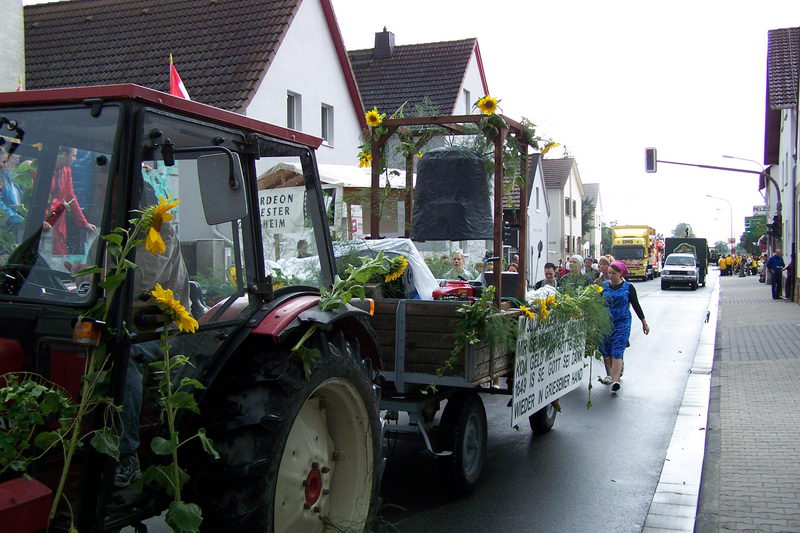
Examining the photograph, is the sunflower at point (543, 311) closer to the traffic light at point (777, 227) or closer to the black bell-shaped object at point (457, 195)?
the black bell-shaped object at point (457, 195)

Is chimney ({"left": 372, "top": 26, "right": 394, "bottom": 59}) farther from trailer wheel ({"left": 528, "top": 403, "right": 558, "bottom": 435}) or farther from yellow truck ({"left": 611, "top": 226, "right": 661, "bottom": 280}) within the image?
yellow truck ({"left": 611, "top": 226, "right": 661, "bottom": 280})

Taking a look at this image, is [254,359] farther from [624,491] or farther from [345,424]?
[624,491]

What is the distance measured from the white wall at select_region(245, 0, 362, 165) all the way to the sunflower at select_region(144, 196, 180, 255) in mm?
14583

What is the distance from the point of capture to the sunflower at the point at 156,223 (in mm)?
2820

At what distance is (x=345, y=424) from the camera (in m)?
4.25

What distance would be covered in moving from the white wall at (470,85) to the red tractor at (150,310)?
26.4 metres

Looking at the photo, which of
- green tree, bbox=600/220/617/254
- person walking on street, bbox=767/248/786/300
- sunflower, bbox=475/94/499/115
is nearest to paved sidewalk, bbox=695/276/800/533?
sunflower, bbox=475/94/499/115

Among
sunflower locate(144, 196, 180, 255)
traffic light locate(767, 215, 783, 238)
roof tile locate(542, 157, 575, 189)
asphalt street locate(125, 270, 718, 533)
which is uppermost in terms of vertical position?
roof tile locate(542, 157, 575, 189)

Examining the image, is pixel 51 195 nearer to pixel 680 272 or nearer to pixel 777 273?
pixel 777 273

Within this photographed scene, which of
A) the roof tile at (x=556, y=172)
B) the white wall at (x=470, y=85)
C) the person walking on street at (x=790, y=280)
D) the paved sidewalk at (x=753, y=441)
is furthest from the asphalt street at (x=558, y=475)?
the roof tile at (x=556, y=172)

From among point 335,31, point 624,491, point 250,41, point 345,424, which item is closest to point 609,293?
point 624,491

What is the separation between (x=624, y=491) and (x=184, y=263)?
4199 millimetres

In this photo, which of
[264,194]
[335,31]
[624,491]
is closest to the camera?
[264,194]

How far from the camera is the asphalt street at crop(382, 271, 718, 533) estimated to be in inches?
217
